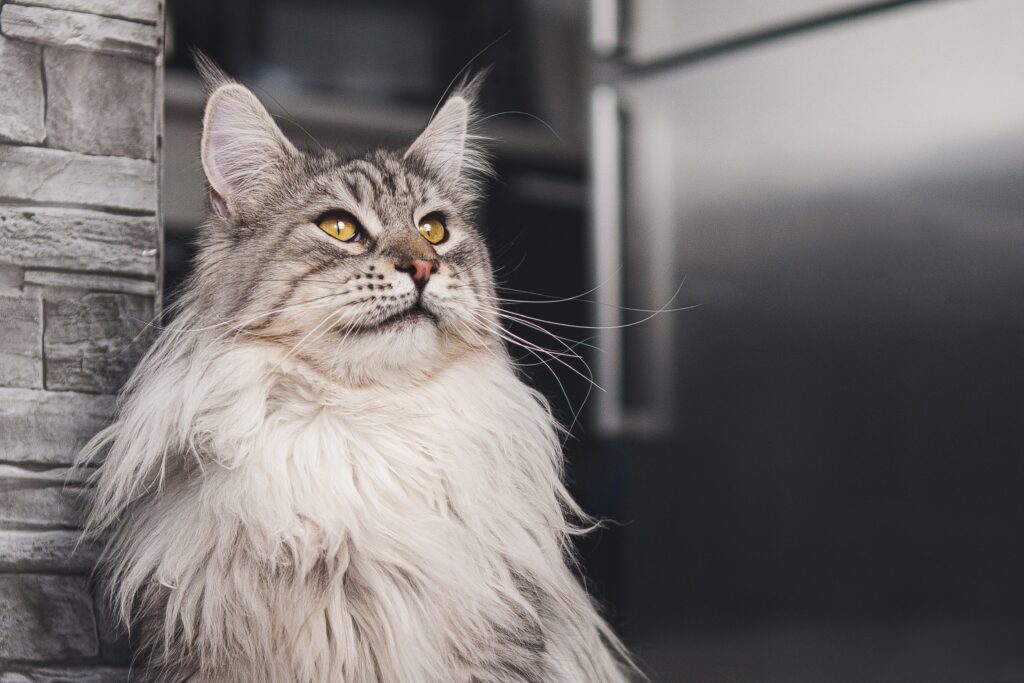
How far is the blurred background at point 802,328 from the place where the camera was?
5.91 feet

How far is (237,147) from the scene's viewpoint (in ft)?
4.02

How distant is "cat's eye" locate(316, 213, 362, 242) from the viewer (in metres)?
1.20

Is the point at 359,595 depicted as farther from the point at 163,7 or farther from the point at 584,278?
the point at 584,278

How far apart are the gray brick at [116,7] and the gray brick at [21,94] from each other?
0.06 metres

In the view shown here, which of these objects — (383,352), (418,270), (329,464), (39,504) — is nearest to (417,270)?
(418,270)

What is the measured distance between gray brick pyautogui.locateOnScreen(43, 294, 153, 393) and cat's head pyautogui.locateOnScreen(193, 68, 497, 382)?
0.29 ft

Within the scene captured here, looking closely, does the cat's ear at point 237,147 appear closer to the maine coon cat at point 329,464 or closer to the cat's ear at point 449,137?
the maine coon cat at point 329,464

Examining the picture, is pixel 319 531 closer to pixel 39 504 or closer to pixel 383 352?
pixel 383 352

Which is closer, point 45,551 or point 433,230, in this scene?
point 45,551

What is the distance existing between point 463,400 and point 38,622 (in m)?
0.55

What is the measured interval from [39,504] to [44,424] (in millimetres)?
93

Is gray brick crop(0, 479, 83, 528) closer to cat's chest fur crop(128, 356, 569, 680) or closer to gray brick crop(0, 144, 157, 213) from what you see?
cat's chest fur crop(128, 356, 569, 680)

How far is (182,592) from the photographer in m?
1.03

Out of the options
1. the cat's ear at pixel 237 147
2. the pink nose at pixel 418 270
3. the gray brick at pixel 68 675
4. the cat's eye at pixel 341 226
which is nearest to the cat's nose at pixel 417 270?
→ the pink nose at pixel 418 270
